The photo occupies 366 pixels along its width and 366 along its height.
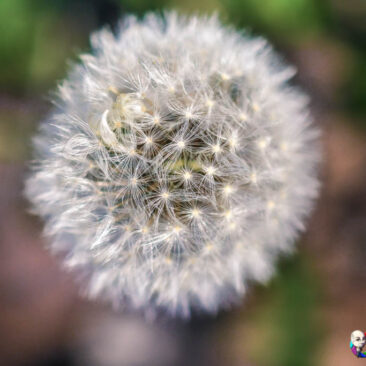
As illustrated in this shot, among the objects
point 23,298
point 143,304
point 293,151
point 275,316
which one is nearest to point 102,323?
point 23,298

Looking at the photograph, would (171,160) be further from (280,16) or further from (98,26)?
(98,26)

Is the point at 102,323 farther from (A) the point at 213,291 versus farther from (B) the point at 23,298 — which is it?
(A) the point at 213,291

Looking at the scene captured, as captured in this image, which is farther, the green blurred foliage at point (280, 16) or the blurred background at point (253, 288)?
the blurred background at point (253, 288)

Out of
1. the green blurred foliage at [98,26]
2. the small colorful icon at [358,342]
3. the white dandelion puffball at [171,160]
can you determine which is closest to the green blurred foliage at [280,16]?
the green blurred foliage at [98,26]

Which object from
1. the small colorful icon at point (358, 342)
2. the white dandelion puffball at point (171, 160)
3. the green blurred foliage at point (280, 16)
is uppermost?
the green blurred foliage at point (280, 16)

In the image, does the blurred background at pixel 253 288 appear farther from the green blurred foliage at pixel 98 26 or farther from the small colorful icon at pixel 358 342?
the small colorful icon at pixel 358 342

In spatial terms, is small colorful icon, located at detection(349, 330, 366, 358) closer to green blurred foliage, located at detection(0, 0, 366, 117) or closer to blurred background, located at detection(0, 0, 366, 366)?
blurred background, located at detection(0, 0, 366, 366)
